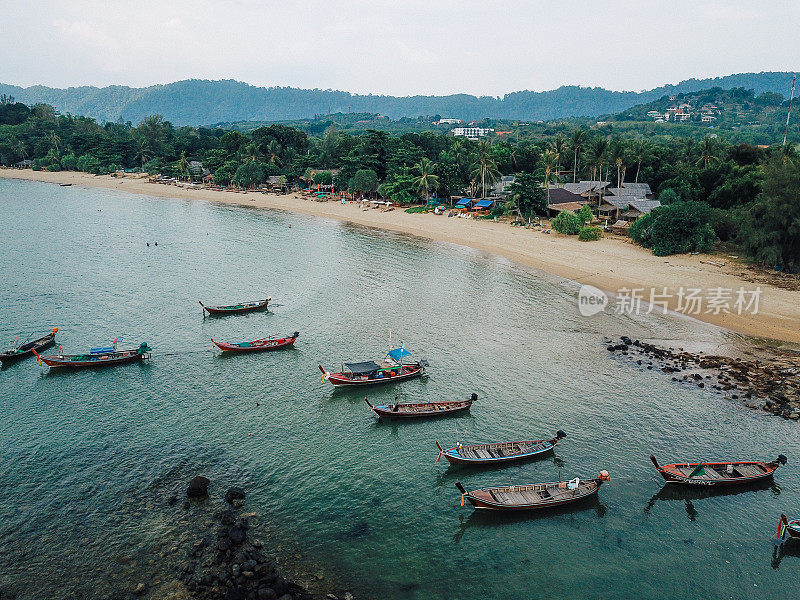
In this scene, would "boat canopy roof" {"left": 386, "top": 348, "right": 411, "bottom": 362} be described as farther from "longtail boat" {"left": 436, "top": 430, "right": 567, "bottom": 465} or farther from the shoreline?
the shoreline

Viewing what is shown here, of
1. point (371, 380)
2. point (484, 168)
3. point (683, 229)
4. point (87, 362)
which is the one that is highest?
point (484, 168)

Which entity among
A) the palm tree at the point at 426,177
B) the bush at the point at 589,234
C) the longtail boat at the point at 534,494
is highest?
the palm tree at the point at 426,177

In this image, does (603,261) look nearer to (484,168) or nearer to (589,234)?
(589,234)

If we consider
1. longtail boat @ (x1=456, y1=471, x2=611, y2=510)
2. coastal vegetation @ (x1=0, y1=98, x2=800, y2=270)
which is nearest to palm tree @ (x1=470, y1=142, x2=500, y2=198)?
coastal vegetation @ (x1=0, y1=98, x2=800, y2=270)

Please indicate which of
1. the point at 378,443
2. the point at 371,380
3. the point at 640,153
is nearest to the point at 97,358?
the point at 371,380

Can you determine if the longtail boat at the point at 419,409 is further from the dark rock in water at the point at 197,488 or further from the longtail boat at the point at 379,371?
the dark rock in water at the point at 197,488

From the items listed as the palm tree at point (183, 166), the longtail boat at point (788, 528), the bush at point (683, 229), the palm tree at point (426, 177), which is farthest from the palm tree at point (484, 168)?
the palm tree at point (183, 166)
